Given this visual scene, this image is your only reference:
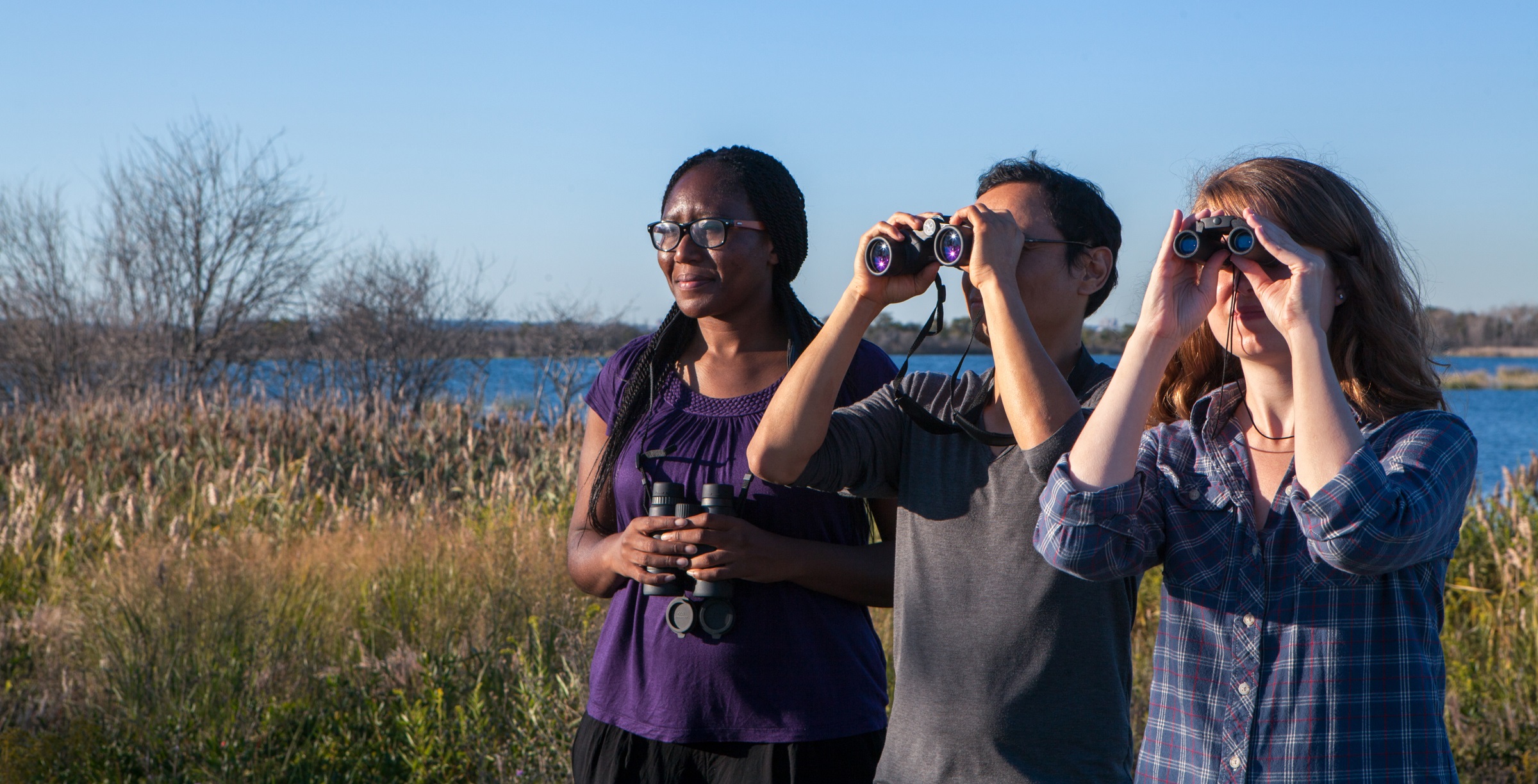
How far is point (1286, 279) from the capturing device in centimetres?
164

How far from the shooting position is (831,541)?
7.59ft

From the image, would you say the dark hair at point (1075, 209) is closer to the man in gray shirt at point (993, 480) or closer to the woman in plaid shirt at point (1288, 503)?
the man in gray shirt at point (993, 480)

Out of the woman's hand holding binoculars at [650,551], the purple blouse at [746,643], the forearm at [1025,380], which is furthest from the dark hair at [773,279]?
the forearm at [1025,380]

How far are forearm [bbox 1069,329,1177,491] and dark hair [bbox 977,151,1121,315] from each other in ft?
1.12

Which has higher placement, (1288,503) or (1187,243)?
(1187,243)

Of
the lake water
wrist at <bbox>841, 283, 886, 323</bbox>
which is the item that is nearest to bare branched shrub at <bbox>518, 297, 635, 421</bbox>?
the lake water

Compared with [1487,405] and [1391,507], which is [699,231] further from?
[1487,405]

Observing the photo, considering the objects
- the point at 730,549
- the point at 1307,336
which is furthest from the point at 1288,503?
the point at 730,549

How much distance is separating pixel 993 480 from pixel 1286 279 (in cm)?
54

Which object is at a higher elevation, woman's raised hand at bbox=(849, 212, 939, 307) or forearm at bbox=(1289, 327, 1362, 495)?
woman's raised hand at bbox=(849, 212, 939, 307)

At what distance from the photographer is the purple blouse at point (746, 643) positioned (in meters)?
2.19

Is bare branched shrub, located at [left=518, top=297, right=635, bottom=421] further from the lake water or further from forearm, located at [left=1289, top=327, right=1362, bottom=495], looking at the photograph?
forearm, located at [left=1289, top=327, right=1362, bottom=495]

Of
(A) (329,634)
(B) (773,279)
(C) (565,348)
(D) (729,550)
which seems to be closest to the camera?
(D) (729,550)

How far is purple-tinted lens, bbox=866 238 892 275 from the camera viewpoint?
6.46ft
